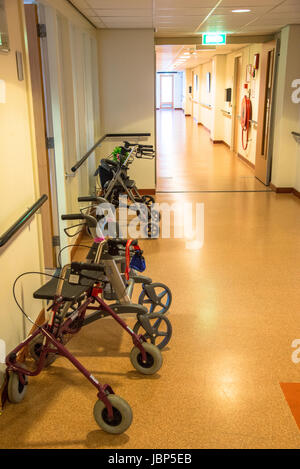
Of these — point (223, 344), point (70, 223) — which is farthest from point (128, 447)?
point (70, 223)

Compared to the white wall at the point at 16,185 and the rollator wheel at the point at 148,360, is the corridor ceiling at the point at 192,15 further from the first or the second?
the rollator wheel at the point at 148,360

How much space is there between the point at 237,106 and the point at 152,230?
7059 millimetres

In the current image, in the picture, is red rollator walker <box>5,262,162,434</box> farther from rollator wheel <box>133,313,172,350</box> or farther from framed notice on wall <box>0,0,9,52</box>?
framed notice on wall <box>0,0,9,52</box>

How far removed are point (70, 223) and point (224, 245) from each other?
1758mm

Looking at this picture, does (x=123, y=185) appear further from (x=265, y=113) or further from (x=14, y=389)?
(x=265, y=113)

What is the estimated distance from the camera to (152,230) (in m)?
5.64

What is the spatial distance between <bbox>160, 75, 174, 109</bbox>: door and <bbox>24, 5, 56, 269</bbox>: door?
28.9 m

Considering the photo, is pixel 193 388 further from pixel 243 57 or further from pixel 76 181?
pixel 243 57

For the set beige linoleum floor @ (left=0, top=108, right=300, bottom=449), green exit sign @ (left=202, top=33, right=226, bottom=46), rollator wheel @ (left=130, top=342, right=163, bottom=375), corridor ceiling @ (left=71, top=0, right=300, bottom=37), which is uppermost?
corridor ceiling @ (left=71, top=0, right=300, bottom=37)

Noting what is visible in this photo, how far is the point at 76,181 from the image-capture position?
17.4 ft

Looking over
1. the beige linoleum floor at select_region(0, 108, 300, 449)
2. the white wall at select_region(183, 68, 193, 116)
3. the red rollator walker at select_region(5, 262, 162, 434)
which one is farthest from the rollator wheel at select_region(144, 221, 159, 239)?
the white wall at select_region(183, 68, 193, 116)

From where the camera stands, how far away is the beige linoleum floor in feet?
7.65

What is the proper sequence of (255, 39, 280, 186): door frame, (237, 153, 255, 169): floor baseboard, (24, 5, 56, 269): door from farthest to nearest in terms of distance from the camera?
(237, 153, 255, 169): floor baseboard
(255, 39, 280, 186): door frame
(24, 5, 56, 269): door

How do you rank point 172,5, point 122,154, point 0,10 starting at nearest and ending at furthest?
point 0,10 → point 172,5 → point 122,154
